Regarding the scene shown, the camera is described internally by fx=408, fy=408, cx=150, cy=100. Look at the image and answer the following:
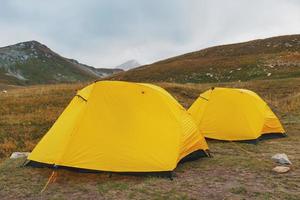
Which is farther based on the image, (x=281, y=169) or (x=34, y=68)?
(x=34, y=68)

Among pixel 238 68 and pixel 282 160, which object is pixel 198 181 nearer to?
pixel 282 160

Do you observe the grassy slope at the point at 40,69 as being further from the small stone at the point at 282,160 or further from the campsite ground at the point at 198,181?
the small stone at the point at 282,160

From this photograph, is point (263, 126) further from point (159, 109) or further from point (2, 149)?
point (2, 149)

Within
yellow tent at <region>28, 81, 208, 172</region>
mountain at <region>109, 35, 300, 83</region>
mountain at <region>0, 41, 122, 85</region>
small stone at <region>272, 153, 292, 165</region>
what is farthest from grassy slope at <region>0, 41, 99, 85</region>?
small stone at <region>272, 153, 292, 165</region>

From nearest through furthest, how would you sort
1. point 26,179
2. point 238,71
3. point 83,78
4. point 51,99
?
point 26,179 < point 51,99 < point 238,71 < point 83,78

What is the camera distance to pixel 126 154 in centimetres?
1133

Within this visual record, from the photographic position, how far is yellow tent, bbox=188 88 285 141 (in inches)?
662

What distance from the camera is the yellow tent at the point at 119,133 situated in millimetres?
11305

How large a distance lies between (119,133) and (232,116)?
6.87 metres

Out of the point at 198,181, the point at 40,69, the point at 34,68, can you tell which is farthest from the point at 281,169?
the point at 40,69

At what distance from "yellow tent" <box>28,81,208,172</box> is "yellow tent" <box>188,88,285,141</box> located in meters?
4.25

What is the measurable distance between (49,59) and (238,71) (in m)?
153

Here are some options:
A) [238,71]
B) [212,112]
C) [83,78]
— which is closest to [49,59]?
[83,78]

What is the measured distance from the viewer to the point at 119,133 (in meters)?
11.7
